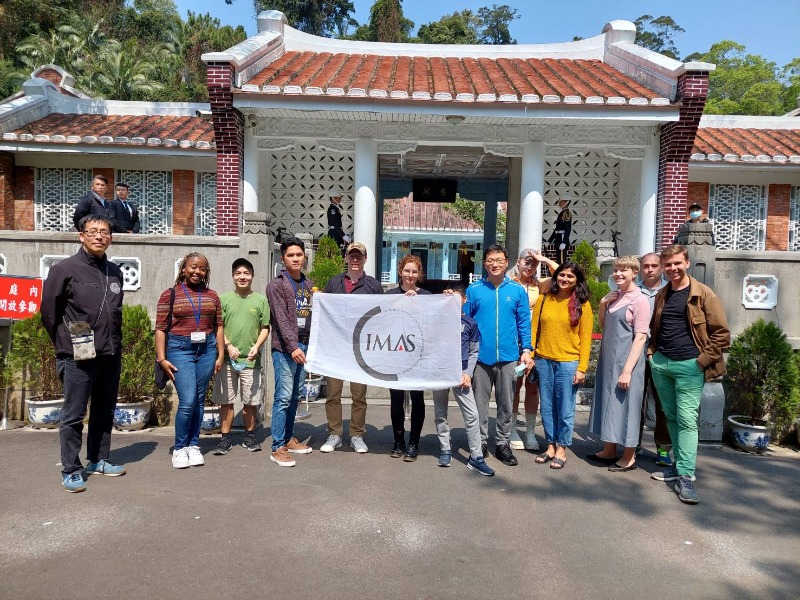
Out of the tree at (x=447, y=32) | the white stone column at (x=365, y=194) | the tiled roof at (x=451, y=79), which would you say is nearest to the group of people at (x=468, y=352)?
the tiled roof at (x=451, y=79)

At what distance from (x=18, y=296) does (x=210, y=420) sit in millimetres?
2565

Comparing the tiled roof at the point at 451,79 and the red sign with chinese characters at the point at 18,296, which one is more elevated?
the tiled roof at the point at 451,79

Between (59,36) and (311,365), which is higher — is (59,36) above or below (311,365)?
above

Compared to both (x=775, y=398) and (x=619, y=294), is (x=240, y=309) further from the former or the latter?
(x=775, y=398)

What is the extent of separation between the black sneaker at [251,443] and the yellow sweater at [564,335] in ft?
9.12

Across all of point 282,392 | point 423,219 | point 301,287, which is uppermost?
point 423,219

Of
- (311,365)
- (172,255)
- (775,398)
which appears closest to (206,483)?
(311,365)

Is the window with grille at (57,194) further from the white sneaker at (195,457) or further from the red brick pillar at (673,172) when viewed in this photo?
the red brick pillar at (673,172)

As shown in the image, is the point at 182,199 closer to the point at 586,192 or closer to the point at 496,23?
the point at 586,192

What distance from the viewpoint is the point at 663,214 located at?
10844 mm

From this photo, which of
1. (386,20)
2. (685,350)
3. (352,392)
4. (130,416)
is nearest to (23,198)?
(130,416)

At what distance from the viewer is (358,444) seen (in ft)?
18.4

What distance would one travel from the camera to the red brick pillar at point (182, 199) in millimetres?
13195

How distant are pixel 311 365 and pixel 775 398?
4.74 meters
